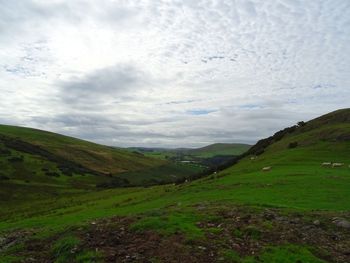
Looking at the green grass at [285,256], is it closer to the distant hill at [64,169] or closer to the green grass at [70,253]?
the green grass at [70,253]

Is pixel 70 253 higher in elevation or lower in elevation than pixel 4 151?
lower

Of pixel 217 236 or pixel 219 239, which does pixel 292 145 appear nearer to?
pixel 217 236

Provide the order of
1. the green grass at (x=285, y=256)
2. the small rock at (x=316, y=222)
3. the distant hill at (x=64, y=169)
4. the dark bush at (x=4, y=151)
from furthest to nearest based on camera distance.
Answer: the dark bush at (x=4, y=151) < the distant hill at (x=64, y=169) < the small rock at (x=316, y=222) < the green grass at (x=285, y=256)

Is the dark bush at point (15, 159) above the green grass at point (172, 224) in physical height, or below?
above

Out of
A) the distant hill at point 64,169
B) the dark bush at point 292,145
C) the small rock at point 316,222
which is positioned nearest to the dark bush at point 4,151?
the distant hill at point 64,169

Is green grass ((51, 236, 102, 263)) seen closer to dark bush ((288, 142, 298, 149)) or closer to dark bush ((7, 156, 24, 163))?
dark bush ((288, 142, 298, 149))

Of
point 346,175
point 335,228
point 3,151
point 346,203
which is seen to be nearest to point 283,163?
point 346,175

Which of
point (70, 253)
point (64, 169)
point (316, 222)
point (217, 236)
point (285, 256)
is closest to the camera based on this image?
point (285, 256)

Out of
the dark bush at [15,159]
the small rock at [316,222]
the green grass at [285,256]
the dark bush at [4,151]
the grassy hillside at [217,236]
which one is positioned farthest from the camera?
the dark bush at [4,151]

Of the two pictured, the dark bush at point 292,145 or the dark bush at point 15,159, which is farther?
the dark bush at point 15,159

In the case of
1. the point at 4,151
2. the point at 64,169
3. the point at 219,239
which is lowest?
the point at 64,169

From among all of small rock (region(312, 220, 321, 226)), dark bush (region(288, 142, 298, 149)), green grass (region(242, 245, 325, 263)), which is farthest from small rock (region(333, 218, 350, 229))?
dark bush (region(288, 142, 298, 149))

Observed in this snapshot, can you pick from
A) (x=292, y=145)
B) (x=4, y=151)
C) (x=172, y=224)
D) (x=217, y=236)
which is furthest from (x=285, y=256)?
(x=4, y=151)

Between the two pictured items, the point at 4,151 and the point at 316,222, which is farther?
the point at 4,151
